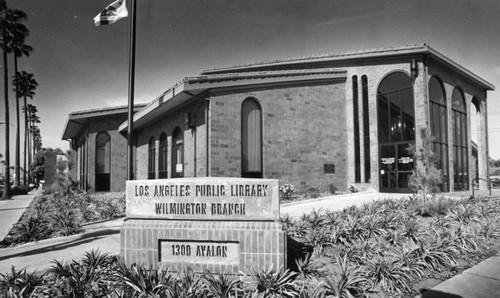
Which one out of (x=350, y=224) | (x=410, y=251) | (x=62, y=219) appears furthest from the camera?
(x=62, y=219)

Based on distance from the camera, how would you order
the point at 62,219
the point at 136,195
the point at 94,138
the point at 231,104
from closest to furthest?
the point at 136,195 → the point at 62,219 → the point at 231,104 → the point at 94,138

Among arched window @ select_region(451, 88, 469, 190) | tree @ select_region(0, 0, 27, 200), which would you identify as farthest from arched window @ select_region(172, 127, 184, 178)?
tree @ select_region(0, 0, 27, 200)

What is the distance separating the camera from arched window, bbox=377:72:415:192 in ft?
50.8

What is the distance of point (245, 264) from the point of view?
362cm

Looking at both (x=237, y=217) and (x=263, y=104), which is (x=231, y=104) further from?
(x=237, y=217)

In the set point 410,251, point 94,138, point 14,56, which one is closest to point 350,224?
point 410,251

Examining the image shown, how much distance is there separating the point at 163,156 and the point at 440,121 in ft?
53.5

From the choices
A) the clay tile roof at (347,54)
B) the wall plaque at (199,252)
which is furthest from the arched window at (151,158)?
the wall plaque at (199,252)

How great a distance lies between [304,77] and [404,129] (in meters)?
6.02

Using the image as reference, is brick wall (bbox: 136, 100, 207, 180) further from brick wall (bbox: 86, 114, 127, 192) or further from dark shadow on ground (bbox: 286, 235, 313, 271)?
dark shadow on ground (bbox: 286, 235, 313, 271)

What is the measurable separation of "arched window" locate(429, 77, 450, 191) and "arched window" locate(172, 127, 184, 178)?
13.2m

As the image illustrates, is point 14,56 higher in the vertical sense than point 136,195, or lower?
higher

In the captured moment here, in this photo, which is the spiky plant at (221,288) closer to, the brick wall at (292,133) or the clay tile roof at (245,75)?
the brick wall at (292,133)

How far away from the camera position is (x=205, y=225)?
3758 mm
